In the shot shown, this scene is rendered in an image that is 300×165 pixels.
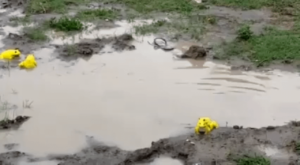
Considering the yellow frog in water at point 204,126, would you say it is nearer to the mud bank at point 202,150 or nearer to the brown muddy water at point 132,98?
the mud bank at point 202,150

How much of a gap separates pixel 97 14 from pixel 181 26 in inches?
64.9

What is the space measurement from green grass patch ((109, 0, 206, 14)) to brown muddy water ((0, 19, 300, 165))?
1.90 metres

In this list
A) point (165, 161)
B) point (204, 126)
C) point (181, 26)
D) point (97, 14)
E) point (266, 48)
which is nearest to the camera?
point (165, 161)

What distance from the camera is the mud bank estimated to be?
5531mm

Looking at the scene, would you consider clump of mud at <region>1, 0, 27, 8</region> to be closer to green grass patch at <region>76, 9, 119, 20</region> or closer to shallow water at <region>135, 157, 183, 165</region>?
green grass patch at <region>76, 9, 119, 20</region>

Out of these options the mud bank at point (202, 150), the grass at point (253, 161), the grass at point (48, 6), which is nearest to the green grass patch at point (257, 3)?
the grass at point (48, 6)

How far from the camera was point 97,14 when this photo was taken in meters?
9.80

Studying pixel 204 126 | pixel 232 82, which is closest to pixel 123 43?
pixel 232 82

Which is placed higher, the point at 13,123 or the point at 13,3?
the point at 13,3

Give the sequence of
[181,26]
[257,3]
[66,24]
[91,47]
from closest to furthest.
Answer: [91,47] < [66,24] < [181,26] < [257,3]

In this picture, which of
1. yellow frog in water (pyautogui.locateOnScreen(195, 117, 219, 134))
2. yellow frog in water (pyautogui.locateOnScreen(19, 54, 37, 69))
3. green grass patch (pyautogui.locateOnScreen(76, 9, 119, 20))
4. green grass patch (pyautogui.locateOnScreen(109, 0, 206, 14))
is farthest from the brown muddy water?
green grass patch (pyautogui.locateOnScreen(109, 0, 206, 14))

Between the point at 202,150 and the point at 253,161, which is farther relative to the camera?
the point at 202,150

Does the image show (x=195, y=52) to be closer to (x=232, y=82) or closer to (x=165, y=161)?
(x=232, y=82)

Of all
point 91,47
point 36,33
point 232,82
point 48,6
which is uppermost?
point 48,6
